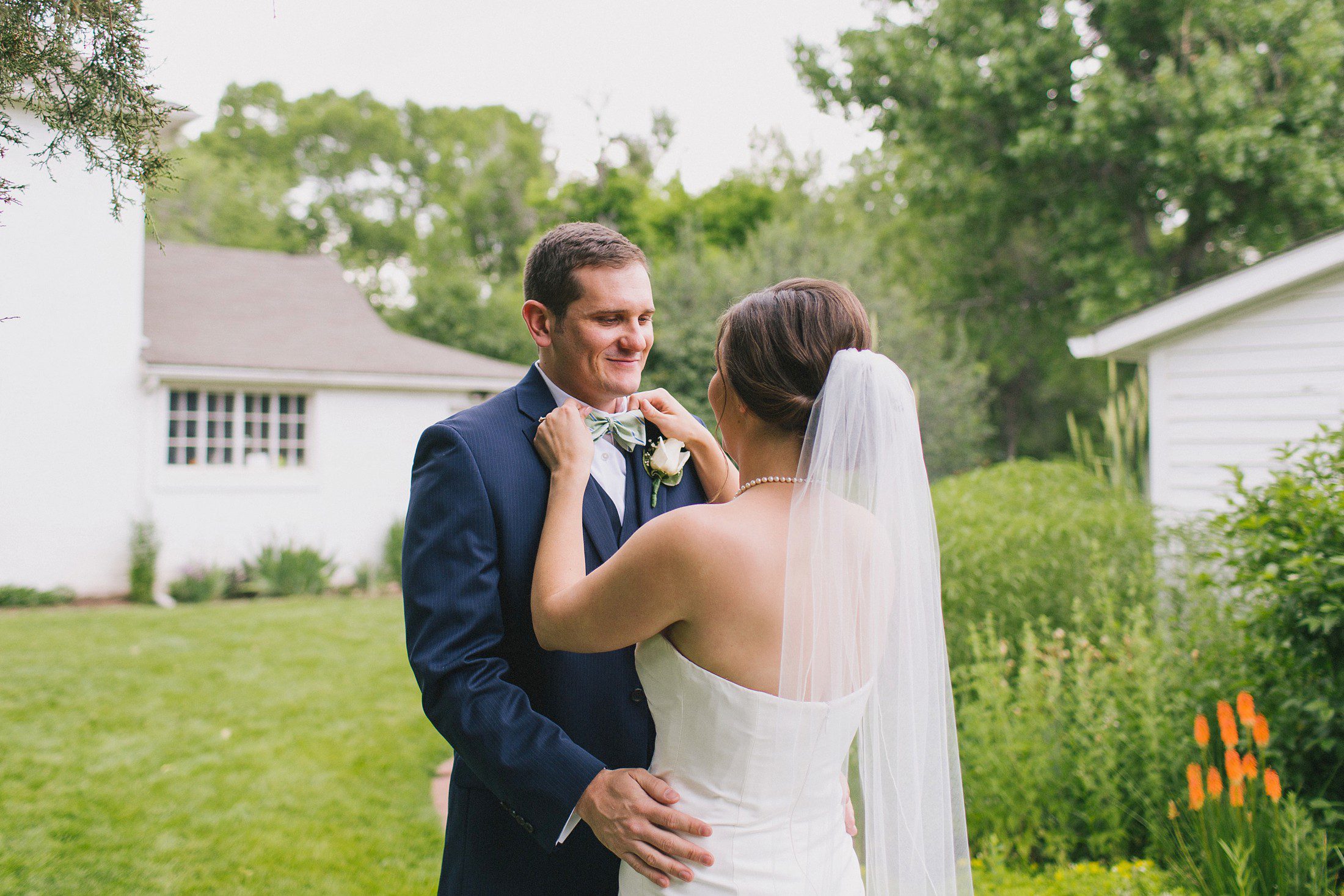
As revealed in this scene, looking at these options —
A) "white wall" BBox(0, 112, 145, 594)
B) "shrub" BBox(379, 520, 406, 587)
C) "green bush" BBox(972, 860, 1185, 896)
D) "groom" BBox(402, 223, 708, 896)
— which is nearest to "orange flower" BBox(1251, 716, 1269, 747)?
"green bush" BBox(972, 860, 1185, 896)

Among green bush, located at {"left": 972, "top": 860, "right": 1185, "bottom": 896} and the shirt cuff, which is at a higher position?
the shirt cuff

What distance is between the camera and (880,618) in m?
2.01

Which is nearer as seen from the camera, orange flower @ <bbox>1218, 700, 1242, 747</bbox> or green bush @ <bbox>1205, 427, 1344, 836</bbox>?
orange flower @ <bbox>1218, 700, 1242, 747</bbox>

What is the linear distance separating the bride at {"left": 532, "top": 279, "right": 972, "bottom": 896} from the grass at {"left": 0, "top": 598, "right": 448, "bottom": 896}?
10.2 feet

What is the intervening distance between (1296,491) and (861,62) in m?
15.8

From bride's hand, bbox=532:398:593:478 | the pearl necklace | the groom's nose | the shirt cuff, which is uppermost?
the groom's nose

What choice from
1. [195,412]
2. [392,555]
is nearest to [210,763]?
[392,555]

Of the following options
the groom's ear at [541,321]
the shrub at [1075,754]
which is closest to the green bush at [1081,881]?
the shrub at [1075,754]

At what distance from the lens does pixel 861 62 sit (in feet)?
58.7

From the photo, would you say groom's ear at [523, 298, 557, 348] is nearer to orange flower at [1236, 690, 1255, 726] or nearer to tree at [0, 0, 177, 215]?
tree at [0, 0, 177, 215]

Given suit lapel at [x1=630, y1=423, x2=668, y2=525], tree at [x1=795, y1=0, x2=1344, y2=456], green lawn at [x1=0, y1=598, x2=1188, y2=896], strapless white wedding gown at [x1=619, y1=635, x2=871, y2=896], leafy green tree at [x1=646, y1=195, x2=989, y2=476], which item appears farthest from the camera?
tree at [x1=795, y1=0, x2=1344, y2=456]

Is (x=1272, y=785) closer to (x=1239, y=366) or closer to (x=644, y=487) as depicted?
(x=644, y=487)

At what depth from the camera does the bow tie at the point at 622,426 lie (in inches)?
91.3

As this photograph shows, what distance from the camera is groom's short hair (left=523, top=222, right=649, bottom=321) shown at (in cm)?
225
